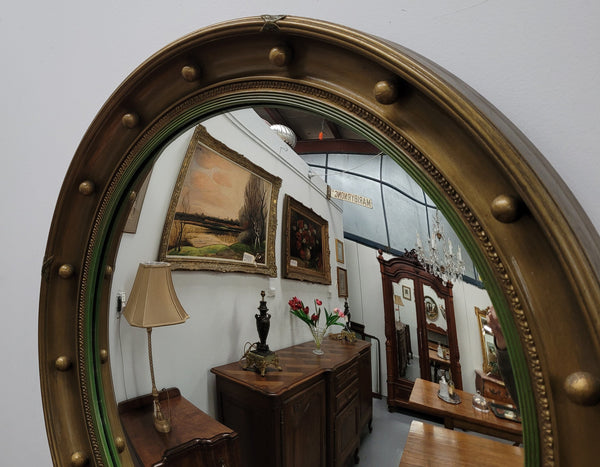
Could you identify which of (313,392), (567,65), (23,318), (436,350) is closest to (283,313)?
(313,392)

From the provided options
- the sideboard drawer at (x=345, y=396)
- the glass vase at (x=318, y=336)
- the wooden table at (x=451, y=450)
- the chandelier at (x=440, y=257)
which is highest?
the chandelier at (x=440, y=257)

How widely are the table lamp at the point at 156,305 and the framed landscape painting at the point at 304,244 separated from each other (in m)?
0.20

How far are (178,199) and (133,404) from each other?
1.24 ft

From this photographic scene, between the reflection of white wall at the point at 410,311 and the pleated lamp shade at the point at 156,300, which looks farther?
the pleated lamp shade at the point at 156,300

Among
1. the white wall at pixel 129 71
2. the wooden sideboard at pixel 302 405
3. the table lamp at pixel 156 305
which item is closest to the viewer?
the white wall at pixel 129 71

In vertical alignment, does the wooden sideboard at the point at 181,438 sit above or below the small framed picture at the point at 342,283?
below

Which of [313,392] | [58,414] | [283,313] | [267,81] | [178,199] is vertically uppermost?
[267,81]

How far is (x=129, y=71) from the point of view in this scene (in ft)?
2.15

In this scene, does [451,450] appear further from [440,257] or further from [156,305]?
[156,305]

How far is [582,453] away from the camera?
0.24 meters

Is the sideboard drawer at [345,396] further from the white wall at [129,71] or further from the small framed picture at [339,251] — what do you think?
the white wall at [129,71]

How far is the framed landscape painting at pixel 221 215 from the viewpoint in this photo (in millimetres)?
515

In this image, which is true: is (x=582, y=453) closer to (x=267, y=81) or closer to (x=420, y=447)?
(x=420, y=447)

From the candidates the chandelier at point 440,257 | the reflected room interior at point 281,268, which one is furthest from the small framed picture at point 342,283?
the chandelier at point 440,257
